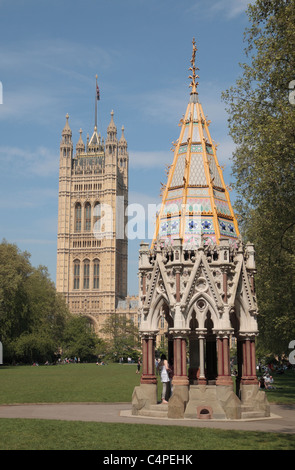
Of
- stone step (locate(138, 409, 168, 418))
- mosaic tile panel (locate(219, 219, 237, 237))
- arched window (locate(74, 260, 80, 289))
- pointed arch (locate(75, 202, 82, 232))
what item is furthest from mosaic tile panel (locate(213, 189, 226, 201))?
pointed arch (locate(75, 202, 82, 232))

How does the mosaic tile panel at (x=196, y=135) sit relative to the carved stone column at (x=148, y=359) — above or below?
above

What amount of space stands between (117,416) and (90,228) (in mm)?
128452

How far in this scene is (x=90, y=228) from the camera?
14450 centimetres

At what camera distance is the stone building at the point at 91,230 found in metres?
Answer: 141

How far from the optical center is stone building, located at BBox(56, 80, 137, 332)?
463 ft

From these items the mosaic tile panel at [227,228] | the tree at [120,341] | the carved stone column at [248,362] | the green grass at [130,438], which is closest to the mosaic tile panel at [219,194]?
the mosaic tile panel at [227,228]

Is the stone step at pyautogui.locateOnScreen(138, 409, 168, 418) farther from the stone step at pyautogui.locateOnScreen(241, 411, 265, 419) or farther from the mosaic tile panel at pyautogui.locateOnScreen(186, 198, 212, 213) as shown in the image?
the mosaic tile panel at pyautogui.locateOnScreen(186, 198, 212, 213)

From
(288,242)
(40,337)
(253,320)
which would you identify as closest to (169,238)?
(253,320)

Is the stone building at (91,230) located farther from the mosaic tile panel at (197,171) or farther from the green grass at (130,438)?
the green grass at (130,438)

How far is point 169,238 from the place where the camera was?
57.8 feet

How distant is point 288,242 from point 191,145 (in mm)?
11315

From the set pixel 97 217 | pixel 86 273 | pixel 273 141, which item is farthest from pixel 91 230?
pixel 273 141

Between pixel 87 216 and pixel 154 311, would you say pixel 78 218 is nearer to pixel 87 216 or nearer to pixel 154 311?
pixel 87 216
